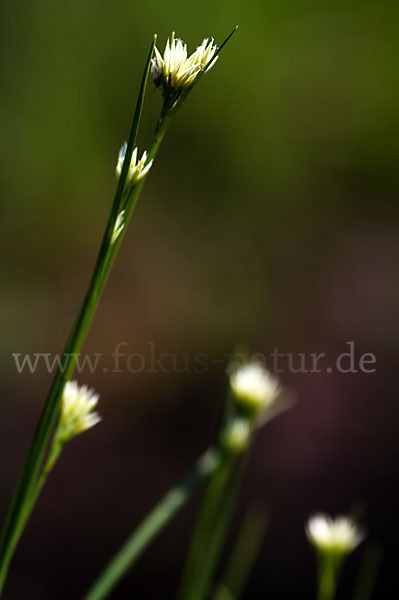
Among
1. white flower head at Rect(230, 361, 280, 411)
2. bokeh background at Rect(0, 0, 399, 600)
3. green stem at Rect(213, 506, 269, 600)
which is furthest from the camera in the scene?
bokeh background at Rect(0, 0, 399, 600)

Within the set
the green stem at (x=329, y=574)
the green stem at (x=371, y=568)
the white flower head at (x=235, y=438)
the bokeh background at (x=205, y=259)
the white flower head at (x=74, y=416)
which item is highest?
the bokeh background at (x=205, y=259)

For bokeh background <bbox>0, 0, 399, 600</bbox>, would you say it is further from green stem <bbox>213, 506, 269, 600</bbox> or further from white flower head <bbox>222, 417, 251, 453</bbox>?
white flower head <bbox>222, 417, 251, 453</bbox>

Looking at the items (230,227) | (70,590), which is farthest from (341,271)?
(70,590)

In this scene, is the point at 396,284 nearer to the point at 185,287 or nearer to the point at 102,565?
the point at 185,287

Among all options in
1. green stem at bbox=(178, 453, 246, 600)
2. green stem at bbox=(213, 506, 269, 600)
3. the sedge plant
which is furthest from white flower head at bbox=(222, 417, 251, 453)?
green stem at bbox=(213, 506, 269, 600)

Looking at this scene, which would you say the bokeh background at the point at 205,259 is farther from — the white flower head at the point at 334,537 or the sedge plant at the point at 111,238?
the sedge plant at the point at 111,238

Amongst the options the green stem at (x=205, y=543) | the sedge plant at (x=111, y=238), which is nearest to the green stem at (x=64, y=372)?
the sedge plant at (x=111, y=238)

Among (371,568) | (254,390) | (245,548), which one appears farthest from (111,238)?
(245,548)
